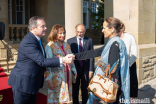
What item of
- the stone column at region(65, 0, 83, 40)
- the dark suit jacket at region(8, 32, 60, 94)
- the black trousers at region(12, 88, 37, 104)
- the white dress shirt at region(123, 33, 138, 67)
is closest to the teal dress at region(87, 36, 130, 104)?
the dark suit jacket at region(8, 32, 60, 94)

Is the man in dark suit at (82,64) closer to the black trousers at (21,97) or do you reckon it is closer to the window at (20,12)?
the black trousers at (21,97)

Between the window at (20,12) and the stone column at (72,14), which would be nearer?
the stone column at (72,14)

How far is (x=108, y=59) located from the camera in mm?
2686

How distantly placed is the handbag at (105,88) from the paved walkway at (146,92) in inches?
104

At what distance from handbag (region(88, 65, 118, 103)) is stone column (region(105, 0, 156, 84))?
421 centimetres

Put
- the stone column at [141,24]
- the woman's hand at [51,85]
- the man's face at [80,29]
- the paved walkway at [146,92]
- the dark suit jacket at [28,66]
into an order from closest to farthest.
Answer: the dark suit jacket at [28,66] < the woman's hand at [51,85] < the man's face at [80,29] < the paved walkway at [146,92] < the stone column at [141,24]

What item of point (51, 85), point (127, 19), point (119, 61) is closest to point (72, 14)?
point (127, 19)

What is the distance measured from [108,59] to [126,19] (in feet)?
14.1

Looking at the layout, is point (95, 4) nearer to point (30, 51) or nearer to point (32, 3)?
point (32, 3)

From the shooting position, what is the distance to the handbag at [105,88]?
246 cm

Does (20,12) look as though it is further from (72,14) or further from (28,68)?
(28,68)

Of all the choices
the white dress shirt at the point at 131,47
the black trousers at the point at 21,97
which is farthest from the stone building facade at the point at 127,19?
the black trousers at the point at 21,97

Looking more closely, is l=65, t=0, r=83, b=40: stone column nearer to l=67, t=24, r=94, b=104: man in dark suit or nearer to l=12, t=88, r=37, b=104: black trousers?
l=67, t=24, r=94, b=104: man in dark suit

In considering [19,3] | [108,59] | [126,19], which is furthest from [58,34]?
[19,3]
